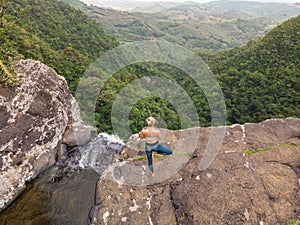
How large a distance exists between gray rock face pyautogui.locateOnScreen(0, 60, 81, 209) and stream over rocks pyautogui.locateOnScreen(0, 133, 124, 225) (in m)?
0.41

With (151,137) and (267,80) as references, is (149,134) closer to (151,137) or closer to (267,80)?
(151,137)

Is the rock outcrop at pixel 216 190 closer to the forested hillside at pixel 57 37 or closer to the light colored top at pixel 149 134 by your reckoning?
the light colored top at pixel 149 134

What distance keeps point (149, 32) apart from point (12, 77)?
103862 millimetres

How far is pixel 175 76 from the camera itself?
33.6 m

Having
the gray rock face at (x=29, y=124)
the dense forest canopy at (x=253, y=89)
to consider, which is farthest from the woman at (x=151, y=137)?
the dense forest canopy at (x=253, y=89)

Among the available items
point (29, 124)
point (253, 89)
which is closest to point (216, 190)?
point (29, 124)

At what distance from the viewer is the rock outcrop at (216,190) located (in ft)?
16.7

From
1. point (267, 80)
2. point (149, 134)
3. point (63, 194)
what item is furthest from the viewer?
point (267, 80)

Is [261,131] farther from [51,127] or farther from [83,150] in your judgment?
[51,127]

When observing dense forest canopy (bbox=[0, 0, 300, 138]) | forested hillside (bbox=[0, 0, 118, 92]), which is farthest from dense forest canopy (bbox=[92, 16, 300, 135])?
forested hillside (bbox=[0, 0, 118, 92])

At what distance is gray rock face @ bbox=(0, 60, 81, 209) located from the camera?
696cm

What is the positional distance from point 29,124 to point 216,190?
6.71 meters

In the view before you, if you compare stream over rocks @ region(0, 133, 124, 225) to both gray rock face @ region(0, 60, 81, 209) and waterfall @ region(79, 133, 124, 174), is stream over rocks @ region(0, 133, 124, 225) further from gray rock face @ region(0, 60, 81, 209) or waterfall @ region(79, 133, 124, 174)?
gray rock face @ region(0, 60, 81, 209)

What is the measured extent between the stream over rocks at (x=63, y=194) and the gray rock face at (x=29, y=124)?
1.34 ft
